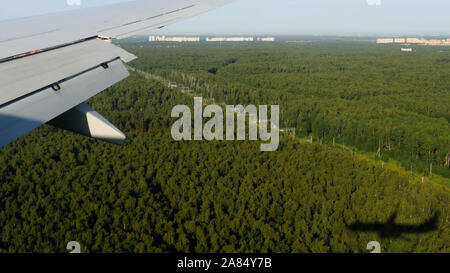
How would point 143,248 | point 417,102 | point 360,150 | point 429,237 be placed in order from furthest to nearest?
point 417,102 < point 360,150 < point 429,237 < point 143,248

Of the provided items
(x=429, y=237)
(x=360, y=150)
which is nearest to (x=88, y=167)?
(x=429, y=237)

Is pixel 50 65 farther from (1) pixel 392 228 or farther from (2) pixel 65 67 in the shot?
(1) pixel 392 228

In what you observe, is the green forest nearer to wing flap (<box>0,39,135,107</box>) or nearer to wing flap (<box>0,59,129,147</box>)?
wing flap (<box>0,39,135,107</box>)

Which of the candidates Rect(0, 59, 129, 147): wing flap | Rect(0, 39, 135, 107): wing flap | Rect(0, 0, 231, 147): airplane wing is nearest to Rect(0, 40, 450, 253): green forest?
Rect(0, 0, 231, 147): airplane wing

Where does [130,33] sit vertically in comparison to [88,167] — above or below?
above

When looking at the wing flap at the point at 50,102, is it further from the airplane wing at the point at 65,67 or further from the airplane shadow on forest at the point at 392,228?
the airplane shadow on forest at the point at 392,228
